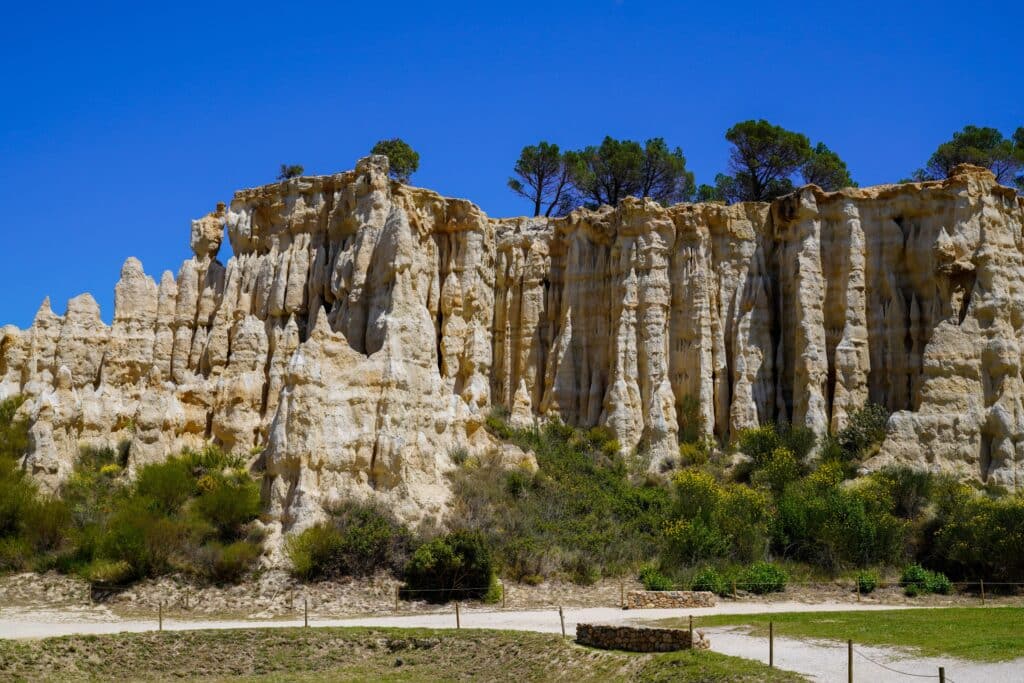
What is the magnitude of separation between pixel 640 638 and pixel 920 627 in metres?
6.56

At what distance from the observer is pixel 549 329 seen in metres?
50.8

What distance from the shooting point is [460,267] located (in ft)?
154

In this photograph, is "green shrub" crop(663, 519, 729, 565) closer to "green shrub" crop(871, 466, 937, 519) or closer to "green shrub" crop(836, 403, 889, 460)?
"green shrub" crop(871, 466, 937, 519)

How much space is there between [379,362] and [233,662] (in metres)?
14.3

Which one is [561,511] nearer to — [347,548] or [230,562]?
[347,548]

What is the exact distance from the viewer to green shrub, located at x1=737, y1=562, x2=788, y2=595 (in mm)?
33406

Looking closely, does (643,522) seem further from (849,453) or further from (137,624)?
(137,624)

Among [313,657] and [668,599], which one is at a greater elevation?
[668,599]

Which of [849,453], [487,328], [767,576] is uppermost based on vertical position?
[487,328]

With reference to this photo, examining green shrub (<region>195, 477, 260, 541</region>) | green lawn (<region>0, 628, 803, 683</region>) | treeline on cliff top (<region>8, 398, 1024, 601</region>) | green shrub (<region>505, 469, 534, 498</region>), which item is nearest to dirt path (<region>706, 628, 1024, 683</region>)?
green lawn (<region>0, 628, 803, 683</region>)

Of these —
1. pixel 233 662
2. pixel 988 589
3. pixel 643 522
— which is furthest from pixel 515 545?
pixel 988 589

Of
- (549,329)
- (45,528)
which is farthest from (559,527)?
(45,528)

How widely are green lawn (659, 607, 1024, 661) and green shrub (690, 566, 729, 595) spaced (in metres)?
4.13

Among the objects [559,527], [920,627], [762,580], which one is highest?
[559,527]
